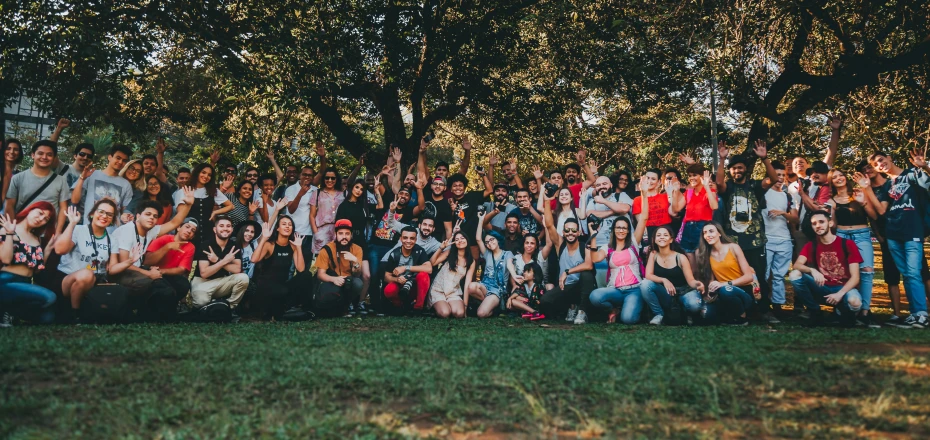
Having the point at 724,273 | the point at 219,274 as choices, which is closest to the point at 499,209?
the point at 724,273

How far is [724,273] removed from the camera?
816 cm

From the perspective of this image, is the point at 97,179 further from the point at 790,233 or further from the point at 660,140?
the point at 660,140

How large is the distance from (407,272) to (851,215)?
5779 millimetres

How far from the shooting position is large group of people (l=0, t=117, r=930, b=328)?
769cm

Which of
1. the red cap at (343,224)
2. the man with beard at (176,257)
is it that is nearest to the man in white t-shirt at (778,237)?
the red cap at (343,224)

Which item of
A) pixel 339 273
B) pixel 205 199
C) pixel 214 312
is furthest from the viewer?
pixel 205 199

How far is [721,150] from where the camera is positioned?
29.9 ft

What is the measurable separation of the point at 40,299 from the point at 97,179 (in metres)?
2.02

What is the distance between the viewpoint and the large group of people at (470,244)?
303 inches

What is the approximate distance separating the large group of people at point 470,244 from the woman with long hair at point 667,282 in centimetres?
2

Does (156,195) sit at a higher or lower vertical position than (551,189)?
lower

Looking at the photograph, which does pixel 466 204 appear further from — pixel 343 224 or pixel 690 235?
pixel 690 235

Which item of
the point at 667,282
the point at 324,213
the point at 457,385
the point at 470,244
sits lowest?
the point at 457,385

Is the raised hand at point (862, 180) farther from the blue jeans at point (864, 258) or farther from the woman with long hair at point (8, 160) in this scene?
the woman with long hair at point (8, 160)
